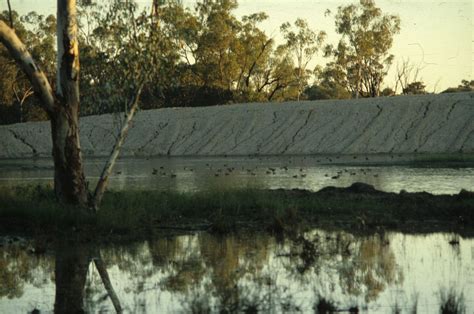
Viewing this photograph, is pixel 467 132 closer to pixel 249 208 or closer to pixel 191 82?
pixel 191 82

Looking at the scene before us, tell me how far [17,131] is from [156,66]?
65.0m

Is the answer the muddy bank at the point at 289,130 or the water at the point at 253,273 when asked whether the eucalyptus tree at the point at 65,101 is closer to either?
the water at the point at 253,273

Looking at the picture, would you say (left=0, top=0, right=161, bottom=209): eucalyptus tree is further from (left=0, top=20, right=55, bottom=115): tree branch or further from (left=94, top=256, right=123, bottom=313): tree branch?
(left=94, top=256, right=123, bottom=313): tree branch

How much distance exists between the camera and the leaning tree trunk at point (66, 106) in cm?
1784

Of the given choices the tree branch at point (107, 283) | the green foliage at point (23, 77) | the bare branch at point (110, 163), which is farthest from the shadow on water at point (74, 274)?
the green foliage at point (23, 77)

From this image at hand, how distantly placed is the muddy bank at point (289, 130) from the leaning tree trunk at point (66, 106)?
47.1 metres

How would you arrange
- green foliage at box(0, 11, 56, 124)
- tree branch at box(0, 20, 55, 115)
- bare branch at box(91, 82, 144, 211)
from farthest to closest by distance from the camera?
green foliage at box(0, 11, 56, 124) → bare branch at box(91, 82, 144, 211) → tree branch at box(0, 20, 55, 115)

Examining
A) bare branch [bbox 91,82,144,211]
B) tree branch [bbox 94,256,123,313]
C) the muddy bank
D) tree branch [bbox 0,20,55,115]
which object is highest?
the muddy bank

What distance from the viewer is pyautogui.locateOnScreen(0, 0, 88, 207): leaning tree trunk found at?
17844 millimetres

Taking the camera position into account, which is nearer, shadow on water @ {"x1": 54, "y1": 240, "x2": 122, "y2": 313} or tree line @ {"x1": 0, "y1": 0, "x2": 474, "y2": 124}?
shadow on water @ {"x1": 54, "y1": 240, "x2": 122, "y2": 313}

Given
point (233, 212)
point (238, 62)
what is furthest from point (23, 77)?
point (233, 212)

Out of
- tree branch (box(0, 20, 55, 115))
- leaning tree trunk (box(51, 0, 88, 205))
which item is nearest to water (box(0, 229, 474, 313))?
leaning tree trunk (box(51, 0, 88, 205))

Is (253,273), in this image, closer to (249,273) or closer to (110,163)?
(249,273)

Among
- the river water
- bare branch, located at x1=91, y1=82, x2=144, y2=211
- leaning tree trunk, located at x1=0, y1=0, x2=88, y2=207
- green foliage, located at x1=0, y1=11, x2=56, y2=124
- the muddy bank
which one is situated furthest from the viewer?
green foliage, located at x1=0, y1=11, x2=56, y2=124
